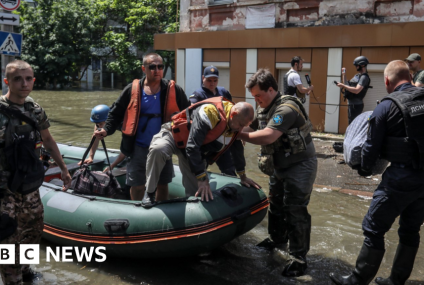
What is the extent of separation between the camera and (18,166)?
11.3 feet

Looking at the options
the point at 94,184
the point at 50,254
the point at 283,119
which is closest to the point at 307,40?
the point at 94,184

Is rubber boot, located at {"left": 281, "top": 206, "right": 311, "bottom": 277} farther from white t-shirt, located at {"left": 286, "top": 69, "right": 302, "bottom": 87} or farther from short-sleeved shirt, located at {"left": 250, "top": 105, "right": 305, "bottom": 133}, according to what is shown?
white t-shirt, located at {"left": 286, "top": 69, "right": 302, "bottom": 87}

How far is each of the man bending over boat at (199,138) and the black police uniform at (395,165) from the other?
1042 mm

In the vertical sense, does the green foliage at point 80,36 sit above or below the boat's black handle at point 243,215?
above

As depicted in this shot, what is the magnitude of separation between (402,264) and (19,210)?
310 cm

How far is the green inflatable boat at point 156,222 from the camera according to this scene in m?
4.05

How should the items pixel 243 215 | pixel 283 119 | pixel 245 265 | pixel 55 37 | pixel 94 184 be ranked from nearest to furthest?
pixel 283 119, pixel 243 215, pixel 245 265, pixel 94 184, pixel 55 37

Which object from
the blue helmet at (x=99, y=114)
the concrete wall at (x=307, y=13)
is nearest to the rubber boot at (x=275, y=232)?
the blue helmet at (x=99, y=114)

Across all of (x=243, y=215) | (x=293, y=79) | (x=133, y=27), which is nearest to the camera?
(x=243, y=215)

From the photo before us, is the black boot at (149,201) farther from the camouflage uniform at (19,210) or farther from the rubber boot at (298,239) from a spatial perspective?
the rubber boot at (298,239)

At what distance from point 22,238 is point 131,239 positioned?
956mm

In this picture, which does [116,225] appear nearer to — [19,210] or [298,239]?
[19,210]

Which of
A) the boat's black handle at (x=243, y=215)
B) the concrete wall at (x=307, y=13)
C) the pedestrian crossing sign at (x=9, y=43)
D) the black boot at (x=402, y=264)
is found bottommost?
the black boot at (x=402, y=264)

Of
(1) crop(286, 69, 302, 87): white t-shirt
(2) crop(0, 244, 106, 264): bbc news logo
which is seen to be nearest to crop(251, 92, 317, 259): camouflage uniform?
(2) crop(0, 244, 106, 264): bbc news logo
